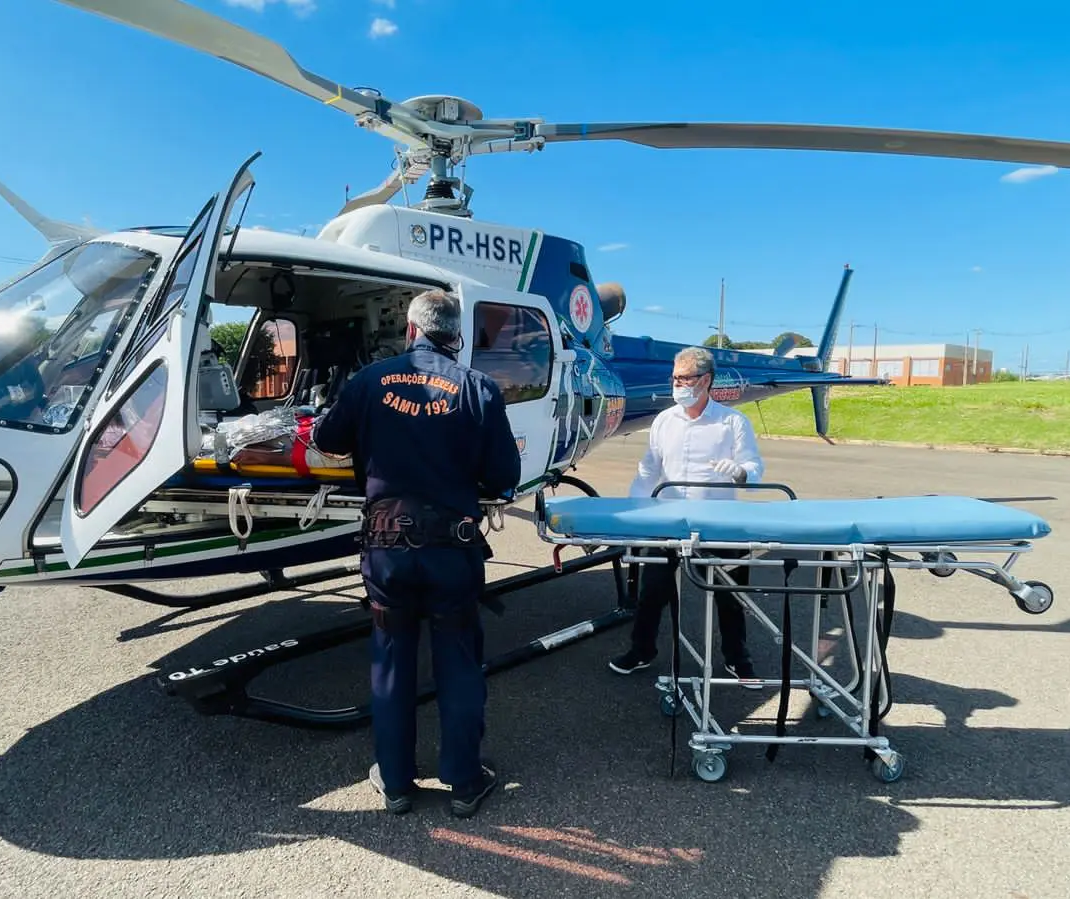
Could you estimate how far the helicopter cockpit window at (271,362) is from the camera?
5746 mm

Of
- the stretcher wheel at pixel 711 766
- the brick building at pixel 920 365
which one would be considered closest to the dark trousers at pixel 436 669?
the stretcher wheel at pixel 711 766

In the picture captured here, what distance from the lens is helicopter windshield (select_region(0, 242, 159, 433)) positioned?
2.82 metres

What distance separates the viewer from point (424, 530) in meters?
2.66

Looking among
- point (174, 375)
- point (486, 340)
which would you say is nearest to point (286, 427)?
point (174, 375)

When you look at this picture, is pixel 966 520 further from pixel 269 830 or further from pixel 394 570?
pixel 269 830

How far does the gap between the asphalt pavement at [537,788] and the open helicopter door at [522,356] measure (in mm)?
1327

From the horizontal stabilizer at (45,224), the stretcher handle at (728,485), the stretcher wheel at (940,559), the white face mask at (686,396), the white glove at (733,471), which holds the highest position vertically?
the horizontal stabilizer at (45,224)

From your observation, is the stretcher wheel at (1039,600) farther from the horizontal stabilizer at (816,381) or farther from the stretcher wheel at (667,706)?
the horizontal stabilizer at (816,381)

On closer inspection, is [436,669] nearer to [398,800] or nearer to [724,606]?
[398,800]

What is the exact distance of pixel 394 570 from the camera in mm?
2664

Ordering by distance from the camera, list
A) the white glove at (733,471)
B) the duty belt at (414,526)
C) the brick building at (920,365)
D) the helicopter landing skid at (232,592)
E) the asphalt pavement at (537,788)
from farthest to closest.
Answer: the brick building at (920,365)
the helicopter landing skid at (232,592)
the white glove at (733,471)
the duty belt at (414,526)
the asphalt pavement at (537,788)

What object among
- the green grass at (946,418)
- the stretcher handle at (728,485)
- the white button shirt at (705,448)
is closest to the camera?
the stretcher handle at (728,485)

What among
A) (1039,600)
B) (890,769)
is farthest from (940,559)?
(890,769)

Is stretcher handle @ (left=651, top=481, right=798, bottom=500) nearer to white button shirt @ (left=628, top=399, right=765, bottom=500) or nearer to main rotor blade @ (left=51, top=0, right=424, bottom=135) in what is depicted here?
white button shirt @ (left=628, top=399, right=765, bottom=500)
